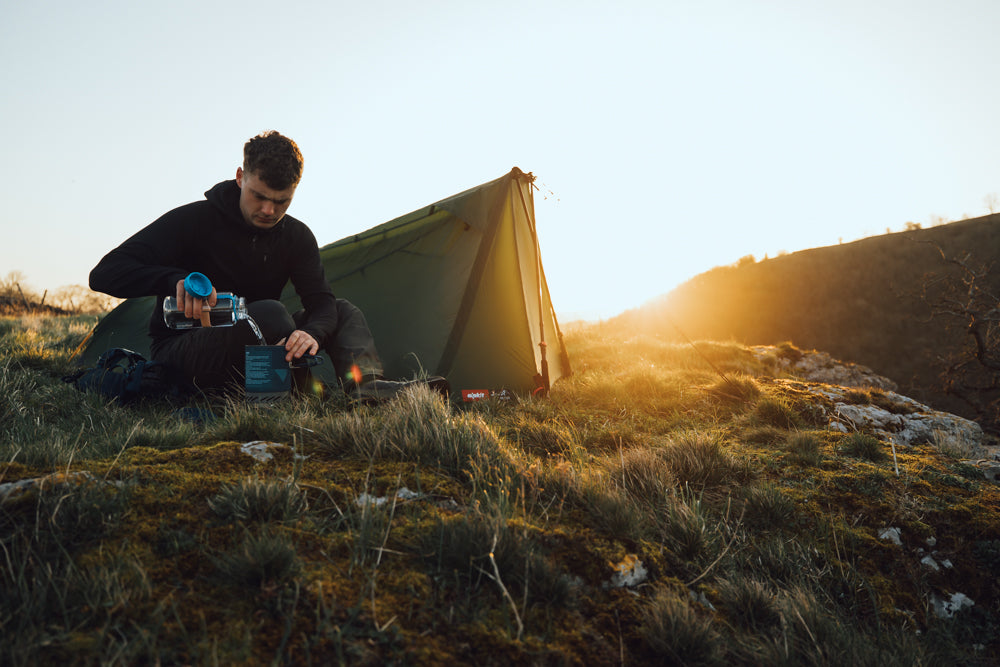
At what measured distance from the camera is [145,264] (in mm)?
3098

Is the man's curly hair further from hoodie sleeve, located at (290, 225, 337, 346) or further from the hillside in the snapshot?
the hillside

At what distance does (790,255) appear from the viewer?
27.8 m

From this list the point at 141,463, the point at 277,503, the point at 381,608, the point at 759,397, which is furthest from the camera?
the point at 759,397

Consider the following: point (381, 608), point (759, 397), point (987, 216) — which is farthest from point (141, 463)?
point (987, 216)

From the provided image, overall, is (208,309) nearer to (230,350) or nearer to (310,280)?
(230,350)

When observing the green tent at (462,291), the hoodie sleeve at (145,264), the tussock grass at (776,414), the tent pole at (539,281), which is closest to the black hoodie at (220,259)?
the hoodie sleeve at (145,264)

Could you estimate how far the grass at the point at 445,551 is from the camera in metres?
1.10

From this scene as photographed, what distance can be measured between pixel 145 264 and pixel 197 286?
848 mm

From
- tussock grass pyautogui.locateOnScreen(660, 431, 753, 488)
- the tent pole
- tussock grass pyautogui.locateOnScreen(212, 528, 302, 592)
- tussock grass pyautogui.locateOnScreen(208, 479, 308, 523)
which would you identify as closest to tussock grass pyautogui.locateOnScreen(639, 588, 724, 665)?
tussock grass pyautogui.locateOnScreen(212, 528, 302, 592)

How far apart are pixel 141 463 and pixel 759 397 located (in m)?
4.95

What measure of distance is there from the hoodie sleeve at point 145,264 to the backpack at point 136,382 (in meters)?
0.50

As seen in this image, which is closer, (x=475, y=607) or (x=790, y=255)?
(x=475, y=607)

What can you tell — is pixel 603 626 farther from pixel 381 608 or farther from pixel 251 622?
pixel 251 622

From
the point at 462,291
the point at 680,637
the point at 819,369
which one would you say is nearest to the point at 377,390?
the point at 462,291
